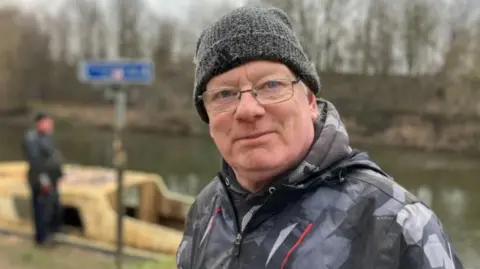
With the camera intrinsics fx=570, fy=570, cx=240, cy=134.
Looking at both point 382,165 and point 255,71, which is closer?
point 255,71

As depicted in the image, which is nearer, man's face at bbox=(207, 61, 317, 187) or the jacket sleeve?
the jacket sleeve

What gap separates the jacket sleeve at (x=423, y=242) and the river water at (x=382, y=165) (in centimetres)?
786

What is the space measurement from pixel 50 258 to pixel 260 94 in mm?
5436

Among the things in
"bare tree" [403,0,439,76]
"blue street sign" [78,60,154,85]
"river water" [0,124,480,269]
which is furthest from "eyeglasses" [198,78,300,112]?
"bare tree" [403,0,439,76]

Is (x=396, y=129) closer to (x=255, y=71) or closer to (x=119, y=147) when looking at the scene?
(x=119, y=147)

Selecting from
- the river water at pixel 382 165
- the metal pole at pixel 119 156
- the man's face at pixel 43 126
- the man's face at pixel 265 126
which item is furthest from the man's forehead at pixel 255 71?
the river water at pixel 382 165

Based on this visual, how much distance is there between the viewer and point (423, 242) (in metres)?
1.05

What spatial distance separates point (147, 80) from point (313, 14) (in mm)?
9268

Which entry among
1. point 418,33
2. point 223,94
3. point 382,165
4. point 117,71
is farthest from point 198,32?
point 418,33

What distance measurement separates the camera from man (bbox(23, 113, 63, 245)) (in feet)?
19.8

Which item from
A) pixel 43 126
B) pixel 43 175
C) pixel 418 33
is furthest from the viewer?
pixel 418 33

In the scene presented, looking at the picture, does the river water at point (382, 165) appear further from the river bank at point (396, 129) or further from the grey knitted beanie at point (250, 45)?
the grey knitted beanie at point (250, 45)

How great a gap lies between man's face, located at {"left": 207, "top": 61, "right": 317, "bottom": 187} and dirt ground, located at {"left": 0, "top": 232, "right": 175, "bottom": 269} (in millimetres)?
4403

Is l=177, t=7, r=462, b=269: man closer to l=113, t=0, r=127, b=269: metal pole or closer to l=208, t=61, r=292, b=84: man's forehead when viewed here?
l=208, t=61, r=292, b=84: man's forehead
